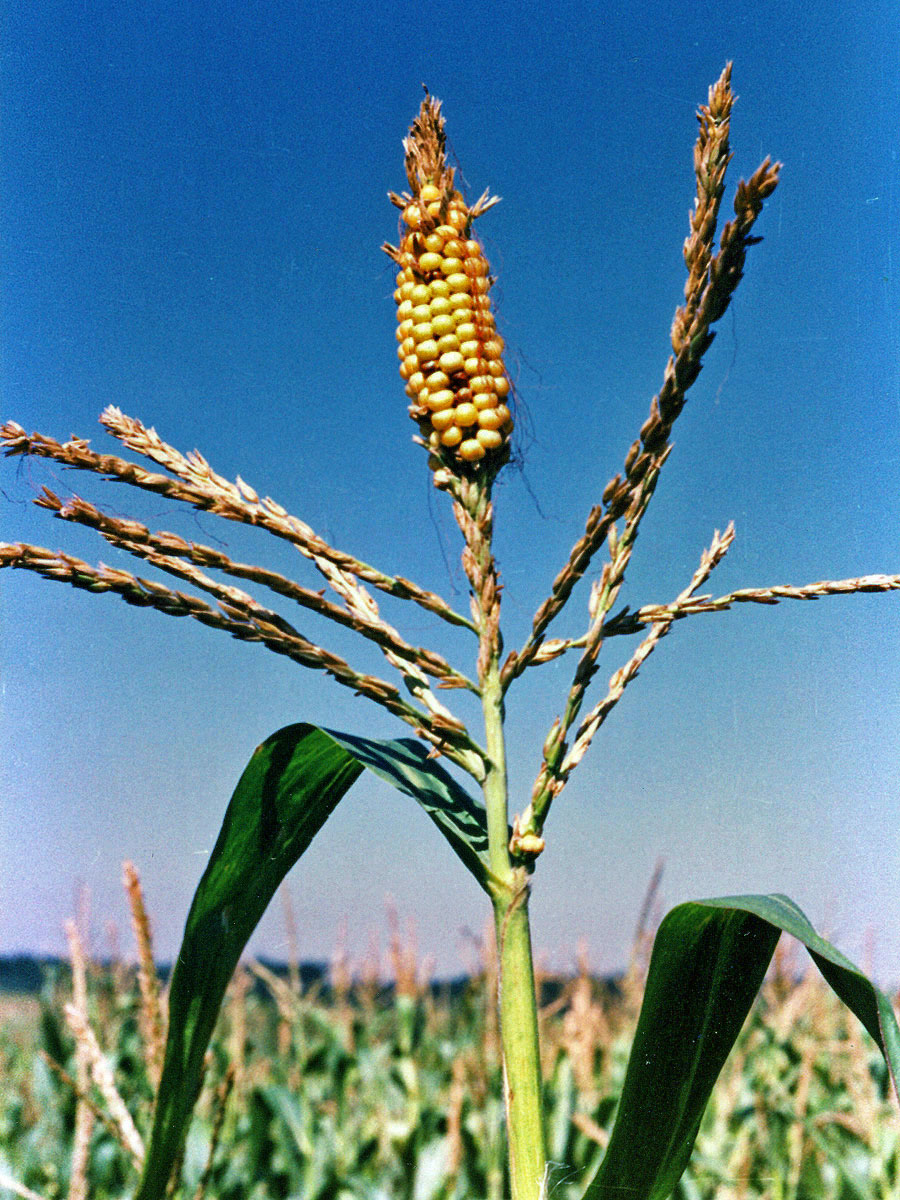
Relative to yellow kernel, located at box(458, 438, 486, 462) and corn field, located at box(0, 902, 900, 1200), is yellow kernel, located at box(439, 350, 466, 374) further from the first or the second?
corn field, located at box(0, 902, 900, 1200)

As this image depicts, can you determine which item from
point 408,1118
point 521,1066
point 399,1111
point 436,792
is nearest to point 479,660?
point 436,792

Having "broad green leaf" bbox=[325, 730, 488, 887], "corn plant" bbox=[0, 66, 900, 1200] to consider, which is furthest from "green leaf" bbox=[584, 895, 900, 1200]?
"broad green leaf" bbox=[325, 730, 488, 887]

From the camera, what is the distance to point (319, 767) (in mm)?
1220

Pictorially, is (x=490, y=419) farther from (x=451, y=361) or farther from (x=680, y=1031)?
(x=680, y=1031)

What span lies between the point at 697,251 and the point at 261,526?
1.65 feet

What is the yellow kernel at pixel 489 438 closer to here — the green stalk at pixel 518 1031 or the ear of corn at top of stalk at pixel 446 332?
the ear of corn at top of stalk at pixel 446 332

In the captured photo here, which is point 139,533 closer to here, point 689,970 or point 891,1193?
point 689,970

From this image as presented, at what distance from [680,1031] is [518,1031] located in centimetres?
19

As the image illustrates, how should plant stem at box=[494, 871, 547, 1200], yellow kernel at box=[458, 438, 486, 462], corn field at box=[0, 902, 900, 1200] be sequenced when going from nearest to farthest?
plant stem at box=[494, 871, 547, 1200] → yellow kernel at box=[458, 438, 486, 462] → corn field at box=[0, 902, 900, 1200]

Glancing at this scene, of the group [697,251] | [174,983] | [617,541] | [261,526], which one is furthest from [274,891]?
[697,251]

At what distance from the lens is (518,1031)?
92cm

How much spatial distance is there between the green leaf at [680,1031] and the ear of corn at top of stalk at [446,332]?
55 cm

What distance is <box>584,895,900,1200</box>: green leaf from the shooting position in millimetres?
963

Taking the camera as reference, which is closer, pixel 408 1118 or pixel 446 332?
pixel 446 332
